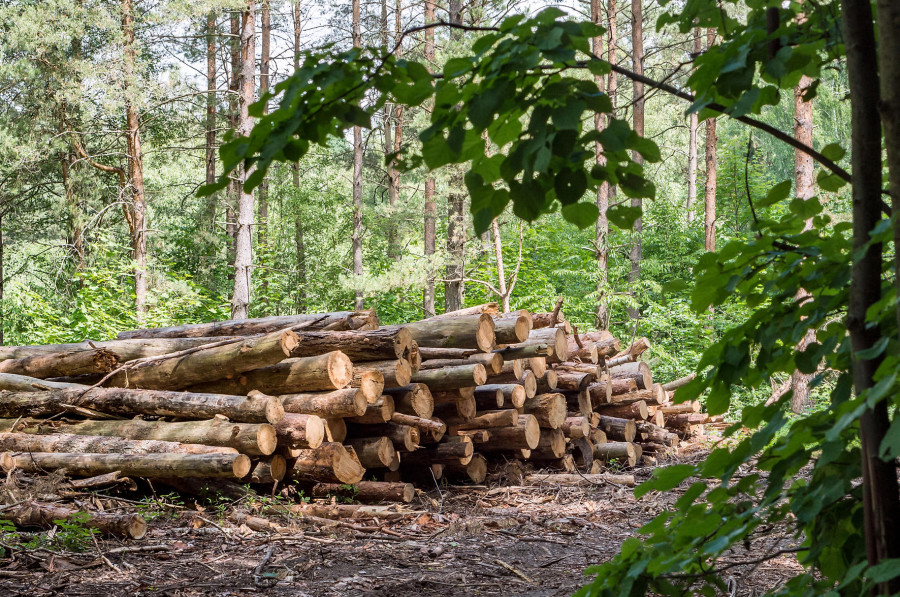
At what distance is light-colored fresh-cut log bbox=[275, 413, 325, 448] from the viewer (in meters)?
6.61

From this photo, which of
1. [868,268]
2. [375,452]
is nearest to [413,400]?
[375,452]

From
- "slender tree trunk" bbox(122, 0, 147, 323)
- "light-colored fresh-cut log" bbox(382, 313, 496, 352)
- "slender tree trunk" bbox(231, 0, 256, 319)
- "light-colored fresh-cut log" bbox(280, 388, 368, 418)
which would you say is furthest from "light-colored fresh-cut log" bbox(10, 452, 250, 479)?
"slender tree trunk" bbox(122, 0, 147, 323)

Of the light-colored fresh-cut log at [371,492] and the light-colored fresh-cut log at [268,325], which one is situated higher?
the light-colored fresh-cut log at [268,325]

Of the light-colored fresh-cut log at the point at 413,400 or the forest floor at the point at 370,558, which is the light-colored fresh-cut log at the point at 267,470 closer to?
the forest floor at the point at 370,558

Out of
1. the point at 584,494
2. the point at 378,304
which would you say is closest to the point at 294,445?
the point at 584,494

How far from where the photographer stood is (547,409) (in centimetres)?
861

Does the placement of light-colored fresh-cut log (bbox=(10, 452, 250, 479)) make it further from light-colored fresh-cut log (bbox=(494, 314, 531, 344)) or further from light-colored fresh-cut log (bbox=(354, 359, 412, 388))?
light-colored fresh-cut log (bbox=(494, 314, 531, 344))

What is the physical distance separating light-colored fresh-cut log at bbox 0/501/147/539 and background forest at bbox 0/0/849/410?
10430 millimetres

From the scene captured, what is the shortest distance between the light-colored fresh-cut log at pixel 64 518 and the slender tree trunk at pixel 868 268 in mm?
5340

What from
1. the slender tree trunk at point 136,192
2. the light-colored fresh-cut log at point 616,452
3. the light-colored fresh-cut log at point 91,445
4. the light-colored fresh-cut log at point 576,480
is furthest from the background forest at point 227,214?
the light-colored fresh-cut log at point 91,445

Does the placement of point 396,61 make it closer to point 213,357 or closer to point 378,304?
point 213,357

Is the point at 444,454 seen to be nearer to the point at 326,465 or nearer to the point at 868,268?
the point at 326,465

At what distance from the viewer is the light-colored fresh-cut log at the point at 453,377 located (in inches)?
295

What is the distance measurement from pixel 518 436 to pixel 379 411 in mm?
1825
